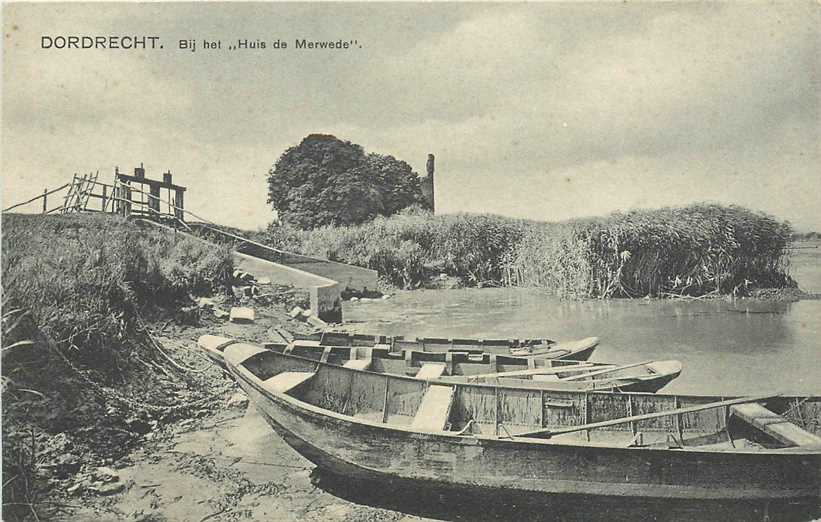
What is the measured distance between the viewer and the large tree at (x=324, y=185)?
2716 centimetres

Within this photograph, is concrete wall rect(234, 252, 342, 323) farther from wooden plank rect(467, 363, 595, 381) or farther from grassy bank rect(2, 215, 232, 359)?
wooden plank rect(467, 363, 595, 381)

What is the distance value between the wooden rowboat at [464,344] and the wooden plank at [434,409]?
2169 mm

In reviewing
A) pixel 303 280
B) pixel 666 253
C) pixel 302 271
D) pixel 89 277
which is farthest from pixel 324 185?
pixel 89 277

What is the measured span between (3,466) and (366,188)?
76.3 feet

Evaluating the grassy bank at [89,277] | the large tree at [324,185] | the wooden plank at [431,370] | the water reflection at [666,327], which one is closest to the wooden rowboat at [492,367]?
the wooden plank at [431,370]

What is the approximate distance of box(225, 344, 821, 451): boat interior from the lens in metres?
5.18

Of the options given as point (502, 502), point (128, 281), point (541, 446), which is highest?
point (128, 281)

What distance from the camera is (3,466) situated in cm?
493

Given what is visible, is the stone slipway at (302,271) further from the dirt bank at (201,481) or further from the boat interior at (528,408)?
the boat interior at (528,408)

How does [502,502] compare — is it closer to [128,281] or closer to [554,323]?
[128,281]

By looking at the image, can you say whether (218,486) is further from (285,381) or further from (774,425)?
(774,425)

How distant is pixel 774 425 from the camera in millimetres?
4793

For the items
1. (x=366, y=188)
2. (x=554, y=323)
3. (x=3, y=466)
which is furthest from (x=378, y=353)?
(x=366, y=188)

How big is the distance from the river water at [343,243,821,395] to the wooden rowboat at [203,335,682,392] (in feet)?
6.41
